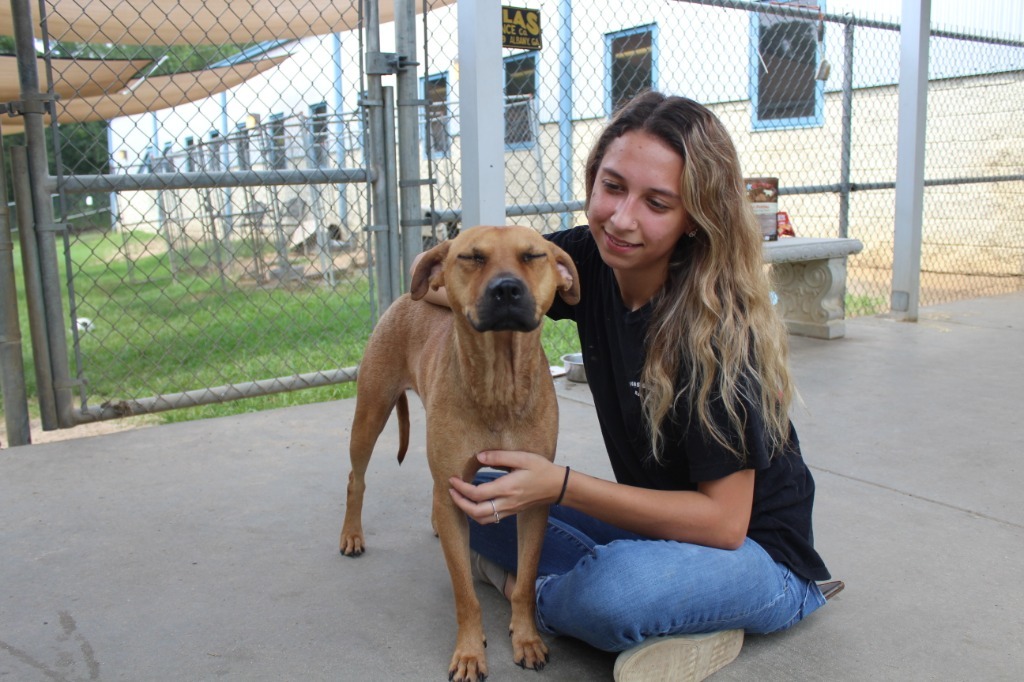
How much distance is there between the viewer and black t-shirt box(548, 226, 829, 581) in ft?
→ 6.98

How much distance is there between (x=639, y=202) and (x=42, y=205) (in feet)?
10.3

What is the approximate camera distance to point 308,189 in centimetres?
1395

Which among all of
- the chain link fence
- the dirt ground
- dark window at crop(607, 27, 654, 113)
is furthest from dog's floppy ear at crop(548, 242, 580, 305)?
dark window at crop(607, 27, 654, 113)

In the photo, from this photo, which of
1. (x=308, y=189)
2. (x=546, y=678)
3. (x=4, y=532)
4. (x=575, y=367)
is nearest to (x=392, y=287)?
(x=575, y=367)

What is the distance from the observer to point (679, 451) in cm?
227

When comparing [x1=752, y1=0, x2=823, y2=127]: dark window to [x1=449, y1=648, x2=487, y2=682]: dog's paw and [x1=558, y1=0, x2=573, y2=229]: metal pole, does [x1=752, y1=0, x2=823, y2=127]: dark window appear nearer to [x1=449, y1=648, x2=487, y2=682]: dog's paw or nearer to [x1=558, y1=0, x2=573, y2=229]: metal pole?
→ [x1=558, y1=0, x2=573, y2=229]: metal pole

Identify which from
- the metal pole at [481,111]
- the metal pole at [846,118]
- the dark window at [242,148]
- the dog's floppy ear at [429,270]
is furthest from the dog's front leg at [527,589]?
the dark window at [242,148]

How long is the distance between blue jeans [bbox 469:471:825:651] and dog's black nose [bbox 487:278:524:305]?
27.2 inches

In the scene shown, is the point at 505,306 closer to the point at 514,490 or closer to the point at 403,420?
the point at 514,490

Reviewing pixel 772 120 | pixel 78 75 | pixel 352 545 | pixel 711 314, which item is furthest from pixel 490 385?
pixel 772 120

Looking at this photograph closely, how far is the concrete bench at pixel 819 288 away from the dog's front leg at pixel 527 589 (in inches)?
167

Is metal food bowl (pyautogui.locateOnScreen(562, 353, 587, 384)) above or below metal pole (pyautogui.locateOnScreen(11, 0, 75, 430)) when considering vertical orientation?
below

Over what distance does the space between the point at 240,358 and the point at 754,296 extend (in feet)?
16.5

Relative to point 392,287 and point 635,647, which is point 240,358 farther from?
point 635,647
